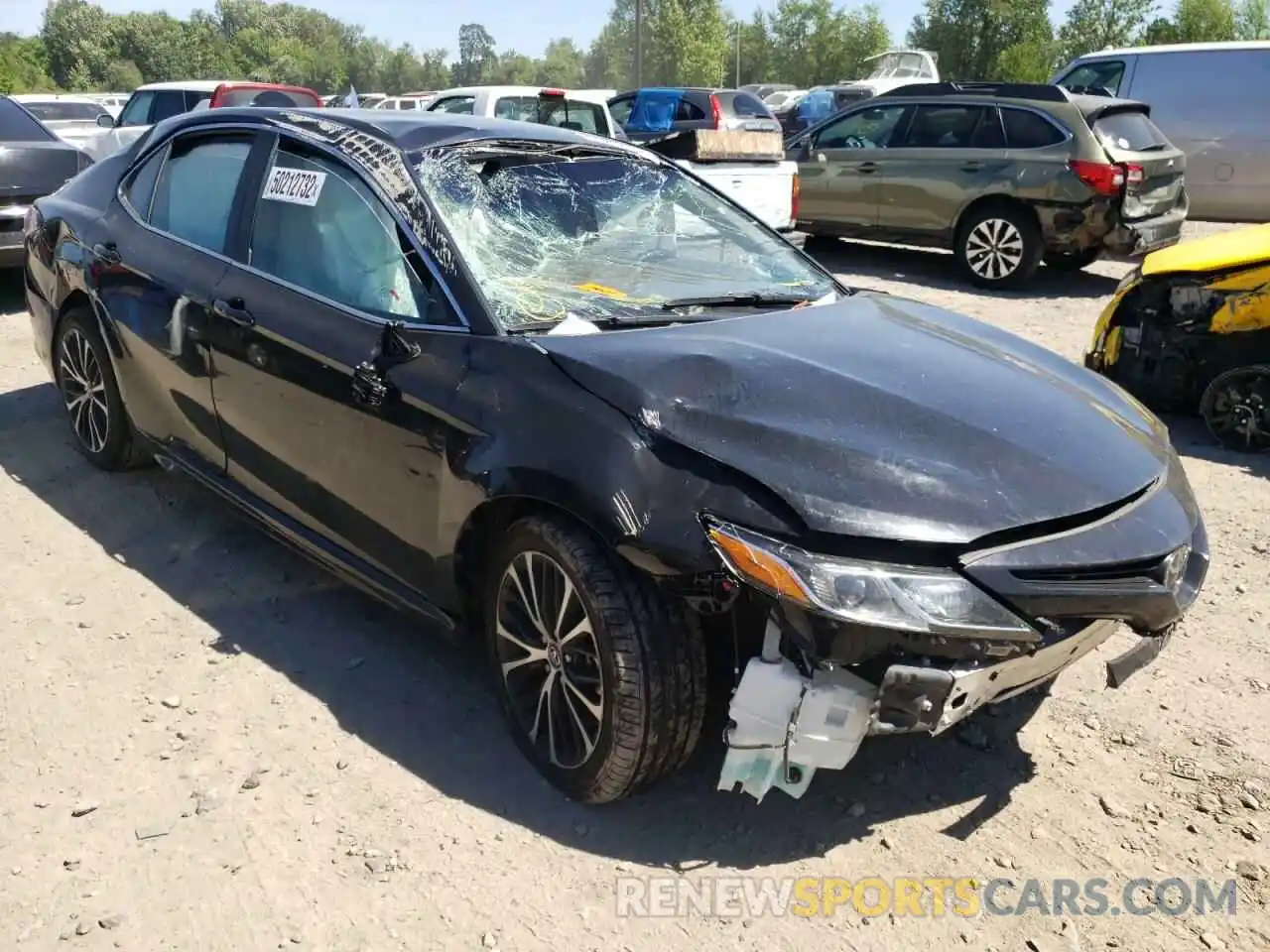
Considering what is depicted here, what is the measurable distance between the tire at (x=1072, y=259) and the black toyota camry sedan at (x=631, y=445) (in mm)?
6392

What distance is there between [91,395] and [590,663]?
3.25 m

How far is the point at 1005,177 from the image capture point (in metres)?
9.59

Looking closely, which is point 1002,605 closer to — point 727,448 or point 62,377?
point 727,448

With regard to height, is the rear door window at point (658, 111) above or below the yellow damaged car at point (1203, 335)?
above

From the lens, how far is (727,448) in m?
2.53

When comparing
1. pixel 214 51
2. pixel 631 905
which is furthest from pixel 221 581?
pixel 214 51

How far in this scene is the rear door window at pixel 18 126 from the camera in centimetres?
867

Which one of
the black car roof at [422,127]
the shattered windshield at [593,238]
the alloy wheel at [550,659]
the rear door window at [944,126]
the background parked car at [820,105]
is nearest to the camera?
the alloy wheel at [550,659]

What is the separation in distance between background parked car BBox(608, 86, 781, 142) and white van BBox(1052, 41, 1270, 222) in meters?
4.70

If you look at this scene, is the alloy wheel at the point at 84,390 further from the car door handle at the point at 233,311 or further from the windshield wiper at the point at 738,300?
the windshield wiper at the point at 738,300

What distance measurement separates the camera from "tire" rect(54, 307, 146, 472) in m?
4.65

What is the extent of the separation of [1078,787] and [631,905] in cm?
131

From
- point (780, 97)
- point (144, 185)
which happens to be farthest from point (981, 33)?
point (144, 185)

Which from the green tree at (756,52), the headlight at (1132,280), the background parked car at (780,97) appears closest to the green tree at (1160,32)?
the background parked car at (780,97)
